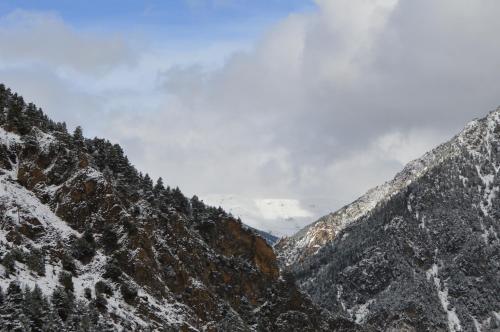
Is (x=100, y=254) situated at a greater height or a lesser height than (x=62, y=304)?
greater

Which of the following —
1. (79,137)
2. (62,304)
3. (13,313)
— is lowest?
(13,313)

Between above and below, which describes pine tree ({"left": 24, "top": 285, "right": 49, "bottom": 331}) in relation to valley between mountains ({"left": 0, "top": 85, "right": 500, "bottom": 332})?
below

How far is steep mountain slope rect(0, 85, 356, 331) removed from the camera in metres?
93.2

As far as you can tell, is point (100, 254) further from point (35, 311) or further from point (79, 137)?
point (79, 137)

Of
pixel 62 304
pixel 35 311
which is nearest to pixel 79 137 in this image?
pixel 62 304

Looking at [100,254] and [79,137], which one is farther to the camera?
[79,137]

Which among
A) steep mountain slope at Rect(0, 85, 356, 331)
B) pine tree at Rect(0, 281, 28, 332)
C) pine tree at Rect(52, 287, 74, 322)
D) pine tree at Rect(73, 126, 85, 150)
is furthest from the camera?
pine tree at Rect(73, 126, 85, 150)

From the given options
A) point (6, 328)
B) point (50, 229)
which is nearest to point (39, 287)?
point (6, 328)

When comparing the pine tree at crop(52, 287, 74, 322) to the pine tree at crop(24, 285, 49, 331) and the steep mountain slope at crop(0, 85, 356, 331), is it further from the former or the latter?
the pine tree at crop(24, 285, 49, 331)

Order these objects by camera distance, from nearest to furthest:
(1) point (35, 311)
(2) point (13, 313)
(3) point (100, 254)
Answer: (2) point (13, 313) → (1) point (35, 311) → (3) point (100, 254)

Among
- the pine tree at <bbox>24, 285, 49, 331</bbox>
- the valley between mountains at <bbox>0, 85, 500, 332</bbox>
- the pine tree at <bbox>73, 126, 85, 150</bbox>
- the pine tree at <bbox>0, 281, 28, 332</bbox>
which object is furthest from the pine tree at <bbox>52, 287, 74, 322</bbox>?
the pine tree at <bbox>73, 126, 85, 150</bbox>

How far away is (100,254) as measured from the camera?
11162cm

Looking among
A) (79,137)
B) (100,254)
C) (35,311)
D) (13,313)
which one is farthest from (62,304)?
(79,137)

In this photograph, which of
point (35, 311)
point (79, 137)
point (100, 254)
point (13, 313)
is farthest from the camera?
point (79, 137)
